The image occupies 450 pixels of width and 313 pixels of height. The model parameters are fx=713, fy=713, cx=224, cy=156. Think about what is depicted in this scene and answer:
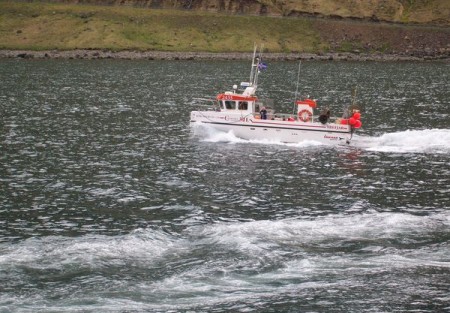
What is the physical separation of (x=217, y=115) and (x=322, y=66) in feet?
335

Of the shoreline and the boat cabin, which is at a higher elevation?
the shoreline

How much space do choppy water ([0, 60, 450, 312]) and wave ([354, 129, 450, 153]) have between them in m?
0.18

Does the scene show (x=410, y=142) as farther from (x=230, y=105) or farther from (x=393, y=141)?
(x=230, y=105)

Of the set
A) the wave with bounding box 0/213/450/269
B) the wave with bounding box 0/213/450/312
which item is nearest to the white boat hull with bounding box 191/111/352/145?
the wave with bounding box 0/213/450/269

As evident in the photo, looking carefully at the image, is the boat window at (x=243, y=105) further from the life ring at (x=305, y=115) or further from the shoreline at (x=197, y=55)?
the shoreline at (x=197, y=55)

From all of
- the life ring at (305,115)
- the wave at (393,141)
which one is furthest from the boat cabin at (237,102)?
the life ring at (305,115)

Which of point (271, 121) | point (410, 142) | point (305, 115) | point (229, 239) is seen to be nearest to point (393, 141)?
point (410, 142)

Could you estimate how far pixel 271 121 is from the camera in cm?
6975

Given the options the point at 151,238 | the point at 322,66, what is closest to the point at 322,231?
the point at 151,238

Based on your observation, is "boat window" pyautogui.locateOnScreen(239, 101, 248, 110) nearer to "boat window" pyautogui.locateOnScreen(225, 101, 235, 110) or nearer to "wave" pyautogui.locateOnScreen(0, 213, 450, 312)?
"boat window" pyautogui.locateOnScreen(225, 101, 235, 110)

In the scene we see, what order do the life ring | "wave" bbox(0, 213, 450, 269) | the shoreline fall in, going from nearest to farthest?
1. "wave" bbox(0, 213, 450, 269)
2. the life ring
3. the shoreline

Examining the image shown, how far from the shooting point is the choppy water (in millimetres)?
30797

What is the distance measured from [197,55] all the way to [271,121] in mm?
118815

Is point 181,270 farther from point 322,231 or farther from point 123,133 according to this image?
point 123,133
